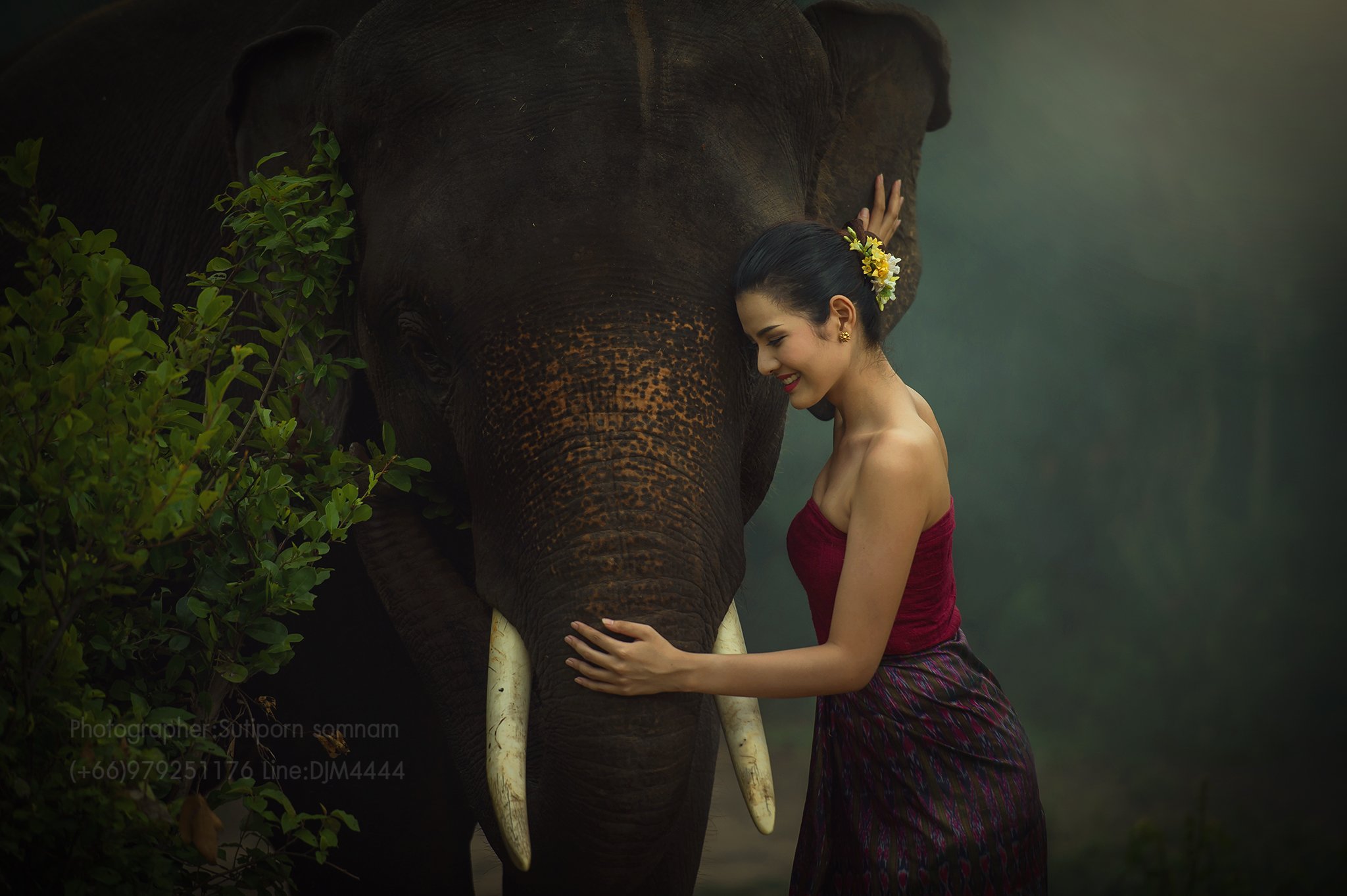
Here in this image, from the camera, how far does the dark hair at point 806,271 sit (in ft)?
6.42

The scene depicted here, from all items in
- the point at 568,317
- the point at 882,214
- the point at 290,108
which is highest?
the point at 290,108

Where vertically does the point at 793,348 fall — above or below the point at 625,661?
above

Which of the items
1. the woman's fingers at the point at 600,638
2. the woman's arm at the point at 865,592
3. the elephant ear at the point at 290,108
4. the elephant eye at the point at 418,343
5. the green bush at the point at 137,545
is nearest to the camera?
the green bush at the point at 137,545

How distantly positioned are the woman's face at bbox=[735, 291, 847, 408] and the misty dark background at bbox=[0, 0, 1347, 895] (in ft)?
9.73

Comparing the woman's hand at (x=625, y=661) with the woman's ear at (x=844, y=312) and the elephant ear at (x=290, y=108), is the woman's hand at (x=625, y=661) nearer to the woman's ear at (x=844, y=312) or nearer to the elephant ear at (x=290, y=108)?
Answer: the woman's ear at (x=844, y=312)

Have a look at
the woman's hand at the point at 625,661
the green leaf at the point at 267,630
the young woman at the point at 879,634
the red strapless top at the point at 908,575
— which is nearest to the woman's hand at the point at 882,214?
the young woman at the point at 879,634

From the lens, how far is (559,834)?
1.89 m

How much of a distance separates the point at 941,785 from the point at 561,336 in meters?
0.95

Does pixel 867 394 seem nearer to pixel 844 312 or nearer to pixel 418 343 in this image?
pixel 844 312

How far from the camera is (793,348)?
1.96 m

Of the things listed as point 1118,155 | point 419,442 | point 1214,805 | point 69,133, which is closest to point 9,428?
point 419,442

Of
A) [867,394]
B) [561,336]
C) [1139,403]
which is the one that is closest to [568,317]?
[561,336]

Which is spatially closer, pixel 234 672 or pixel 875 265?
pixel 234 672

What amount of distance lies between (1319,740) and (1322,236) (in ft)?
6.30
